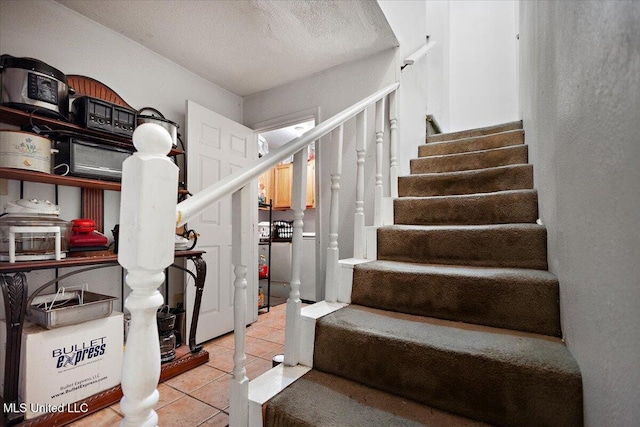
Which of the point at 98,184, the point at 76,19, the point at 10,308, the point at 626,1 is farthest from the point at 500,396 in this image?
the point at 76,19

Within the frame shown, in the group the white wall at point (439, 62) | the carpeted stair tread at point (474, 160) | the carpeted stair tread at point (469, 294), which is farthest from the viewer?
the white wall at point (439, 62)

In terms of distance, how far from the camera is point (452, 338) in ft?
3.30

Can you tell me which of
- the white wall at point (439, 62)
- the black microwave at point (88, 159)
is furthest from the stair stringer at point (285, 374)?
the white wall at point (439, 62)

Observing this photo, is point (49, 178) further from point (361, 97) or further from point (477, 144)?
point (477, 144)

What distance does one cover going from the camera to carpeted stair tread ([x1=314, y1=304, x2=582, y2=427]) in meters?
0.80

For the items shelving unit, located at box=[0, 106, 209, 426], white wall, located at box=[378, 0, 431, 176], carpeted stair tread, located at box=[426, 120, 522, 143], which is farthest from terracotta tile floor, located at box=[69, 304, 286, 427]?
carpeted stair tread, located at box=[426, 120, 522, 143]

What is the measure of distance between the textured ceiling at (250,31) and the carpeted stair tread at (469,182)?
116cm

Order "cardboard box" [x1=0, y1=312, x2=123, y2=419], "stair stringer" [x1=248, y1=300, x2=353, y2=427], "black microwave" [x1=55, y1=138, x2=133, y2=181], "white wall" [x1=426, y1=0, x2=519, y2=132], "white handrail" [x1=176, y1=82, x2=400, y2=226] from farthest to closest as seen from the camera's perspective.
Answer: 1. "white wall" [x1=426, y1=0, x2=519, y2=132]
2. "black microwave" [x1=55, y1=138, x2=133, y2=181]
3. "cardboard box" [x1=0, y1=312, x2=123, y2=419]
4. "stair stringer" [x1=248, y1=300, x2=353, y2=427]
5. "white handrail" [x1=176, y1=82, x2=400, y2=226]

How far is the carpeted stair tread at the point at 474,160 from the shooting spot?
6.41 feet

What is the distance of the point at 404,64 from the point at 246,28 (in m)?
1.27

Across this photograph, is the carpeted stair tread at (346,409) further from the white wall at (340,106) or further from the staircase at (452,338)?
the white wall at (340,106)

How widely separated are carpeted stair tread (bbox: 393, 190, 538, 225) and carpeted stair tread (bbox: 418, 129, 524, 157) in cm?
78

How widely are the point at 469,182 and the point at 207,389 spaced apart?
2.07m

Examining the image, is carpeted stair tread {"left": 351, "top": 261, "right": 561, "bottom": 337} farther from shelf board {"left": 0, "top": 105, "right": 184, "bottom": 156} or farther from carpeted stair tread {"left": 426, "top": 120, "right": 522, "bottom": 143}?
shelf board {"left": 0, "top": 105, "right": 184, "bottom": 156}
